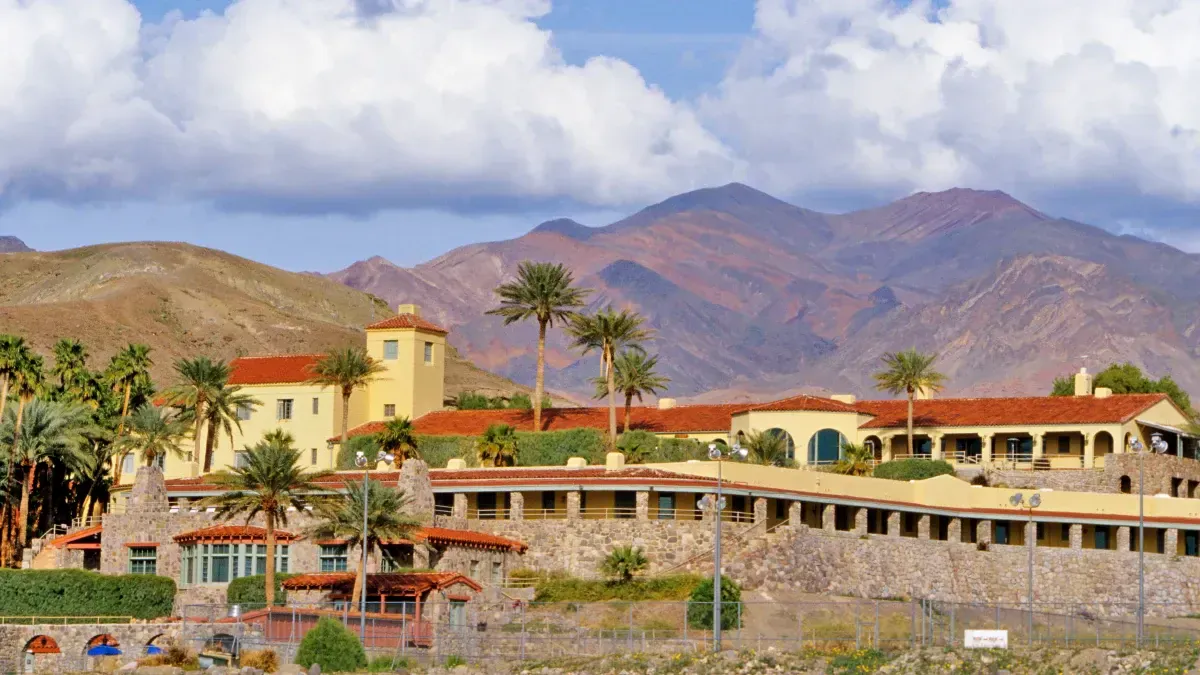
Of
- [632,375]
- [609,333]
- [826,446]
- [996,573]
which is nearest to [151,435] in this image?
[609,333]

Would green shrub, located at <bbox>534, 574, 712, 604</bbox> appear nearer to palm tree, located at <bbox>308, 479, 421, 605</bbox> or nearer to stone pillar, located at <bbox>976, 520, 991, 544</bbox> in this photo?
palm tree, located at <bbox>308, 479, 421, 605</bbox>

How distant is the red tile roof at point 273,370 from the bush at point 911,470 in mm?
33115

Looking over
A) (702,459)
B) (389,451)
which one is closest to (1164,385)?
(702,459)

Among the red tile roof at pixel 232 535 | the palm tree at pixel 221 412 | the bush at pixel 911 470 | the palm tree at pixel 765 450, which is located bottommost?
the red tile roof at pixel 232 535

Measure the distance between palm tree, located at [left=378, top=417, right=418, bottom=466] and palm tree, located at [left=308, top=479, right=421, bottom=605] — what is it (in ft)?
76.5

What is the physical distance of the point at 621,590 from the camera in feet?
264

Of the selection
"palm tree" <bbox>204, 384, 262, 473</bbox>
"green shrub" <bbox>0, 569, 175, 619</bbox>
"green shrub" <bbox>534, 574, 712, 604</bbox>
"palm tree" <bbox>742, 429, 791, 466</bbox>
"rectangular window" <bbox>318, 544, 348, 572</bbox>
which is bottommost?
"green shrub" <bbox>0, 569, 175, 619</bbox>

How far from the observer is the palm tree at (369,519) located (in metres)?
75.1

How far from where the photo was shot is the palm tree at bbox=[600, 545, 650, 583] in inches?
3226

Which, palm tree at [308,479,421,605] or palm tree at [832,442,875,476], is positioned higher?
palm tree at [832,442,875,476]

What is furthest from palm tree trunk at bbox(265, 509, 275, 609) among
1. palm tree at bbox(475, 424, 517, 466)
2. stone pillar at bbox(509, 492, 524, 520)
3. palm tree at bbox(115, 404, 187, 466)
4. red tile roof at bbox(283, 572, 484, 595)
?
palm tree at bbox(115, 404, 187, 466)

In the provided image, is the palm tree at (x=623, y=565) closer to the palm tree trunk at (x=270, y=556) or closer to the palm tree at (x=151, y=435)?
the palm tree trunk at (x=270, y=556)

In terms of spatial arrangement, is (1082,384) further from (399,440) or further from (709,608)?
(709,608)

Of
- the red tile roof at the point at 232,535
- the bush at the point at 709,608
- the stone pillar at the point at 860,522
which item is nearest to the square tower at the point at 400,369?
the red tile roof at the point at 232,535
